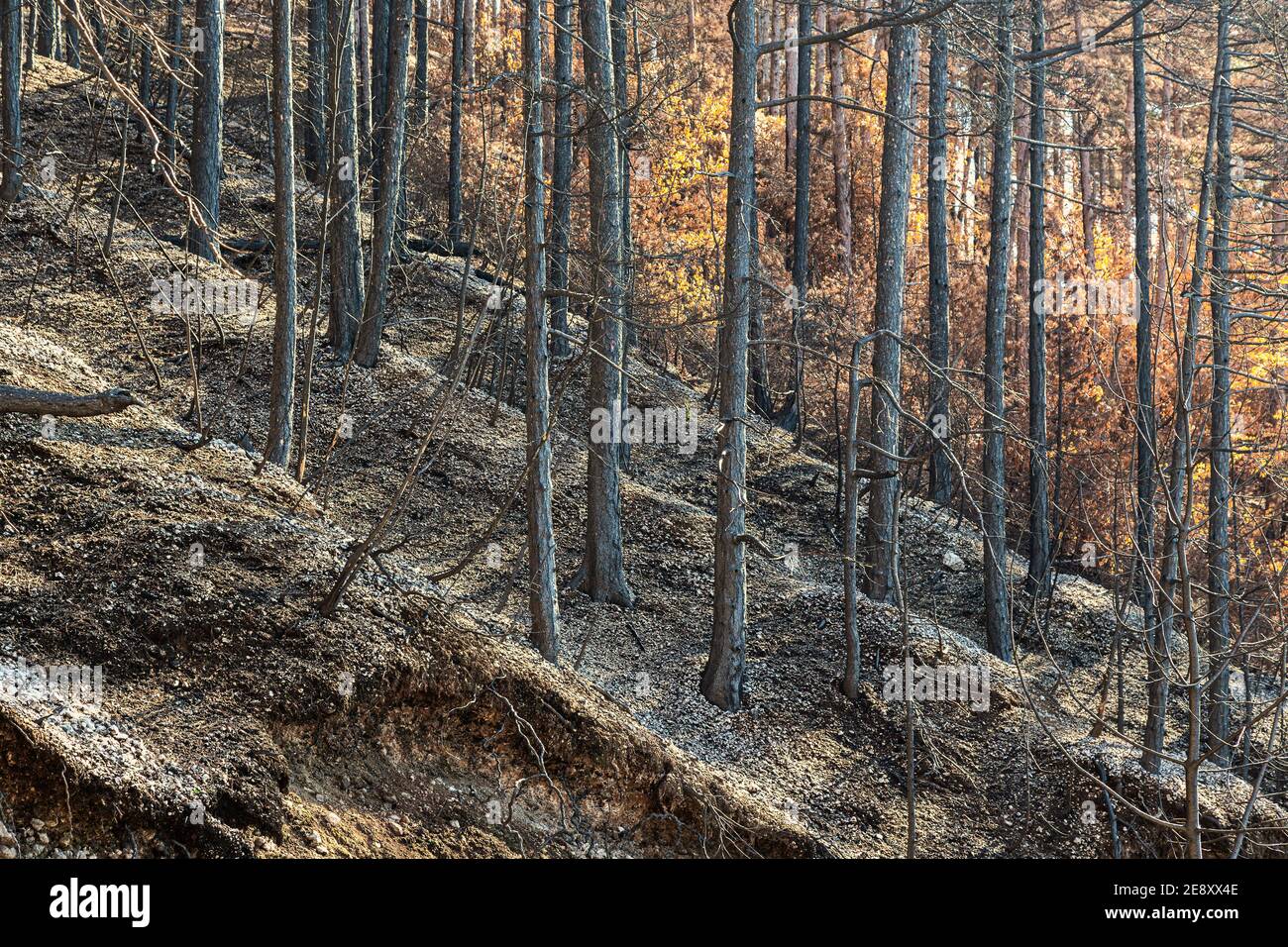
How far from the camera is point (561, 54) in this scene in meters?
10.7

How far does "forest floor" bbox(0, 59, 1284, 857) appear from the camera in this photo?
5250 millimetres

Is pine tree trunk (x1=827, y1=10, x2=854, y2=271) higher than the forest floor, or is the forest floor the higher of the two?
pine tree trunk (x1=827, y1=10, x2=854, y2=271)

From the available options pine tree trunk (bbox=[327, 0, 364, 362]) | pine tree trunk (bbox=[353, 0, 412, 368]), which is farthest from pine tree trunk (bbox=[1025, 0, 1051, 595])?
pine tree trunk (bbox=[327, 0, 364, 362])

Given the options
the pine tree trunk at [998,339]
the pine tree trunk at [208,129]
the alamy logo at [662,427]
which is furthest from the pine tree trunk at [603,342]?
the pine tree trunk at [208,129]

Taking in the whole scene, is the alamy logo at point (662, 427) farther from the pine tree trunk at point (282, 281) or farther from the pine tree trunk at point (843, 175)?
the pine tree trunk at point (843, 175)

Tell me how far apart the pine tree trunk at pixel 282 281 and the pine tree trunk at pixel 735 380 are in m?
3.47

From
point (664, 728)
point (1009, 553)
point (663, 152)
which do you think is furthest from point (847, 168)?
point (664, 728)

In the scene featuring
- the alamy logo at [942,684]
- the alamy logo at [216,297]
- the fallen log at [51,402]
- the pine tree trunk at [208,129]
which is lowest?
the alamy logo at [942,684]

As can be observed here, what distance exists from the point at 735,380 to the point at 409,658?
413 cm

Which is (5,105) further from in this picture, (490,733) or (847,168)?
(847,168)

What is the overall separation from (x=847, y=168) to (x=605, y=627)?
58.3 feet

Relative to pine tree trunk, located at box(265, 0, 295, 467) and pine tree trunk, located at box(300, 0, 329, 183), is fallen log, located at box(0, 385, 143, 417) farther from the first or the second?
pine tree trunk, located at box(300, 0, 329, 183)

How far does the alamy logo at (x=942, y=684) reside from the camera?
10875 millimetres

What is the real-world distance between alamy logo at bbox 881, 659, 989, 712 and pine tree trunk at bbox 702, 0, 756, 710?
172 cm
